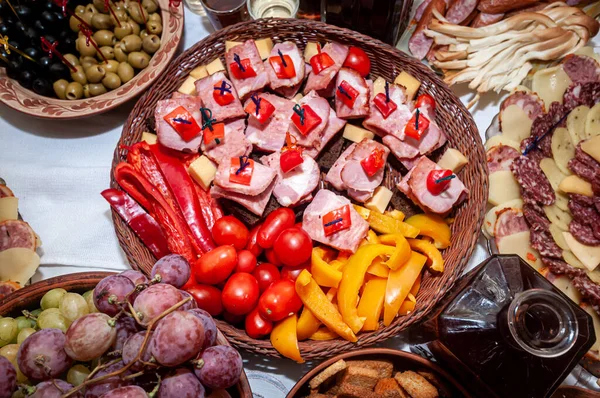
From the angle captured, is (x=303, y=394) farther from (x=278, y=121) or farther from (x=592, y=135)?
(x=592, y=135)

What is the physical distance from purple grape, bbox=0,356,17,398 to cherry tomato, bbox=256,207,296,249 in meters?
0.67

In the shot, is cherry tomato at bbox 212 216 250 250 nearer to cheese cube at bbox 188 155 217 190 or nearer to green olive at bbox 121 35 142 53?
cheese cube at bbox 188 155 217 190

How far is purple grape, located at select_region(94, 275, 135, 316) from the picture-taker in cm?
80

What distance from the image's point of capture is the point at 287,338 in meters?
1.17

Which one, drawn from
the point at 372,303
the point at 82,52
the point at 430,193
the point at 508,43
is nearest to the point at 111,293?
the point at 372,303

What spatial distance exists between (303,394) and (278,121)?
77cm

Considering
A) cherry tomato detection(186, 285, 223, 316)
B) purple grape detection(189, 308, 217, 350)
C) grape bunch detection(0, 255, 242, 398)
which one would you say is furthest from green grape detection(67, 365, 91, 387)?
cherry tomato detection(186, 285, 223, 316)

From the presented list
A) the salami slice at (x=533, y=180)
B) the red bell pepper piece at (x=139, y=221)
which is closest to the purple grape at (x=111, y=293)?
the red bell pepper piece at (x=139, y=221)

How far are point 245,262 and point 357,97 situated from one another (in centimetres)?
59

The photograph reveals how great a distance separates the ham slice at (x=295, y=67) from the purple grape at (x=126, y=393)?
982mm

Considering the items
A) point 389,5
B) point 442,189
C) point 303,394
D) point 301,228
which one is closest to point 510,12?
point 389,5

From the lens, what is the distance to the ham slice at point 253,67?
4.71ft

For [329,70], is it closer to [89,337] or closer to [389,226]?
[389,226]

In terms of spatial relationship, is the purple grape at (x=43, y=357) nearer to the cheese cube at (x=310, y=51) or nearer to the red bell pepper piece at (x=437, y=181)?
the red bell pepper piece at (x=437, y=181)
